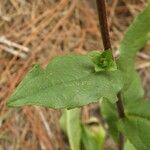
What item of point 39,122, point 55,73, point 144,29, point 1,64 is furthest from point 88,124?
point 55,73

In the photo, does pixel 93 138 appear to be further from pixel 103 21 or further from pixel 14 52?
pixel 103 21

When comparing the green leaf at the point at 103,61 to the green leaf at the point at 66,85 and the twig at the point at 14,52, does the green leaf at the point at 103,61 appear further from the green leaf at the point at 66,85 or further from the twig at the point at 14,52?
the twig at the point at 14,52

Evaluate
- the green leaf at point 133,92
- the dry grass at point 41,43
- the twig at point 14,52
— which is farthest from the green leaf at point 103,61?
the twig at point 14,52

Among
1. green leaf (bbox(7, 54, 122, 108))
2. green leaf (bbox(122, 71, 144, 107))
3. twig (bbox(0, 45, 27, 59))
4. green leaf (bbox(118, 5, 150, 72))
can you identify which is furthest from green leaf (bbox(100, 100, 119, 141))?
twig (bbox(0, 45, 27, 59))

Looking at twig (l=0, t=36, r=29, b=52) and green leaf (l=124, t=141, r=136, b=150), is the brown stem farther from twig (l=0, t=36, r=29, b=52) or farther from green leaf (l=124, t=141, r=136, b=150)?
twig (l=0, t=36, r=29, b=52)

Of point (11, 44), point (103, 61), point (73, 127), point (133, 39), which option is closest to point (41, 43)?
point (11, 44)

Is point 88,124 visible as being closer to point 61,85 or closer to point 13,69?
point 13,69
